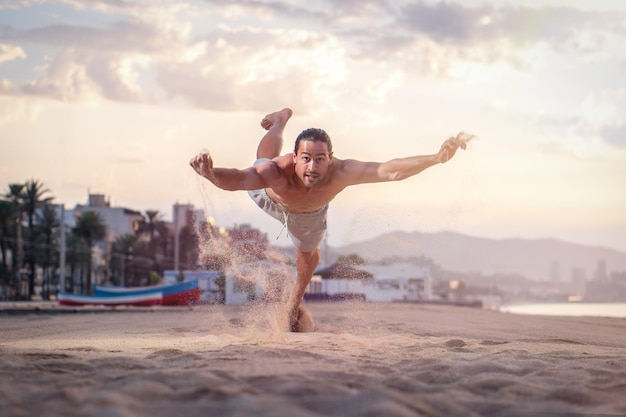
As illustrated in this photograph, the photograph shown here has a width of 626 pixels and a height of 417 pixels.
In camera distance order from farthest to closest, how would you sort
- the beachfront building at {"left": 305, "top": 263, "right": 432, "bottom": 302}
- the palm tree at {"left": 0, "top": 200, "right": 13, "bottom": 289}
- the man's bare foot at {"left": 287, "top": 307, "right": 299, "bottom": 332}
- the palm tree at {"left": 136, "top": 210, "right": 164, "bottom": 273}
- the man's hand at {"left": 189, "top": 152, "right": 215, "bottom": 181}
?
the palm tree at {"left": 136, "top": 210, "right": 164, "bottom": 273} < the beachfront building at {"left": 305, "top": 263, "right": 432, "bottom": 302} < the palm tree at {"left": 0, "top": 200, "right": 13, "bottom": 289} < the man's bare foot at {"left": 287, "top": 307, "right": 299, "bottom": 332} < the man's hand at {"left": 189, "top": 152, "right": 215, "bottom": 181}

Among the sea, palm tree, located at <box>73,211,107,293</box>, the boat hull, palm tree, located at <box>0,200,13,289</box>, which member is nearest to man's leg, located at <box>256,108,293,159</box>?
the sea

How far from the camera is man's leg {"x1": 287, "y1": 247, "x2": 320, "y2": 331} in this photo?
1146 centimetres

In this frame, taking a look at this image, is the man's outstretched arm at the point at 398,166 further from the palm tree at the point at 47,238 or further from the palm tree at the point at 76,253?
the palm tree at the point at 76,253

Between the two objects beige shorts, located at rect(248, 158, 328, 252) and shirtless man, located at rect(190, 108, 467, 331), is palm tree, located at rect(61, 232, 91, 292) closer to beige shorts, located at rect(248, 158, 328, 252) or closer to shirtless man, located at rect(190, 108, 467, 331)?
shirtless man, located at rect(190, 108, 467, 331)

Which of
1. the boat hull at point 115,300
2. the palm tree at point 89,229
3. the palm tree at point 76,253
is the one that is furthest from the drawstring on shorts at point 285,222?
the palm tree at point 89,229

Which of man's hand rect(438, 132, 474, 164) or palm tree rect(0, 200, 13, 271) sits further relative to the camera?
palm tree rect(0, 200, 13, 271)

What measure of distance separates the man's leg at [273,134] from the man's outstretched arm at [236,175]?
1378 millimetres

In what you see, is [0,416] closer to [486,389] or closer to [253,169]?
[486,389]

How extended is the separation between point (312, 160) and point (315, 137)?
0.87 ft

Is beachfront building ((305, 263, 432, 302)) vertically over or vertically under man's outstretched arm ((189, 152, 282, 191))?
under

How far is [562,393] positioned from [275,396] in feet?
6.33

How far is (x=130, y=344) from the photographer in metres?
9.73

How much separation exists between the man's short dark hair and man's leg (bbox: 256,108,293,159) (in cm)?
144

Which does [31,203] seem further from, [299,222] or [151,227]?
[299,222]
